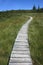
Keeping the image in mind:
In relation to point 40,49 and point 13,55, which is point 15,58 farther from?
point 40,49

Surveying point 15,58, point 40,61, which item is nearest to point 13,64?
point 15,58

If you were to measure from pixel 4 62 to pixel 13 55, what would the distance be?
0.81 m

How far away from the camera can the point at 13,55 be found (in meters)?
9.77

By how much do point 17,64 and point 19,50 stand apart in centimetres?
224

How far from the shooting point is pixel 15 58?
9.28 meters

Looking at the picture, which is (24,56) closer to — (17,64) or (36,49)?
(17,64)

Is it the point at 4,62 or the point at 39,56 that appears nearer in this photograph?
the point at 4,62

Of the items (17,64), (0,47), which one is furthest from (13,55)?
(0,47)

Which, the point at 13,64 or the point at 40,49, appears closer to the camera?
the point at 13,64

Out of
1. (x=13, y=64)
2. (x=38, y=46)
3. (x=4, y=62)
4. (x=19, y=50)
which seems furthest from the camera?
(x=38, y=46)

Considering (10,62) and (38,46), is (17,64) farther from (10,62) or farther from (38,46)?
(38,46)

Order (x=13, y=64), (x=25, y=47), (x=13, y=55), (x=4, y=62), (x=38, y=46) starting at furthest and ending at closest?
(x=38, y=46), (x=25, y=47), (x=13, y=55), (x=4, y=62), (x=13, y=64)

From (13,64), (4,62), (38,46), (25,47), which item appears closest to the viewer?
(13,64)

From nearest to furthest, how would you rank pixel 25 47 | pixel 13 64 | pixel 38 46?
pixel 13 64 < pixel 25 47 < pixel 38 46
